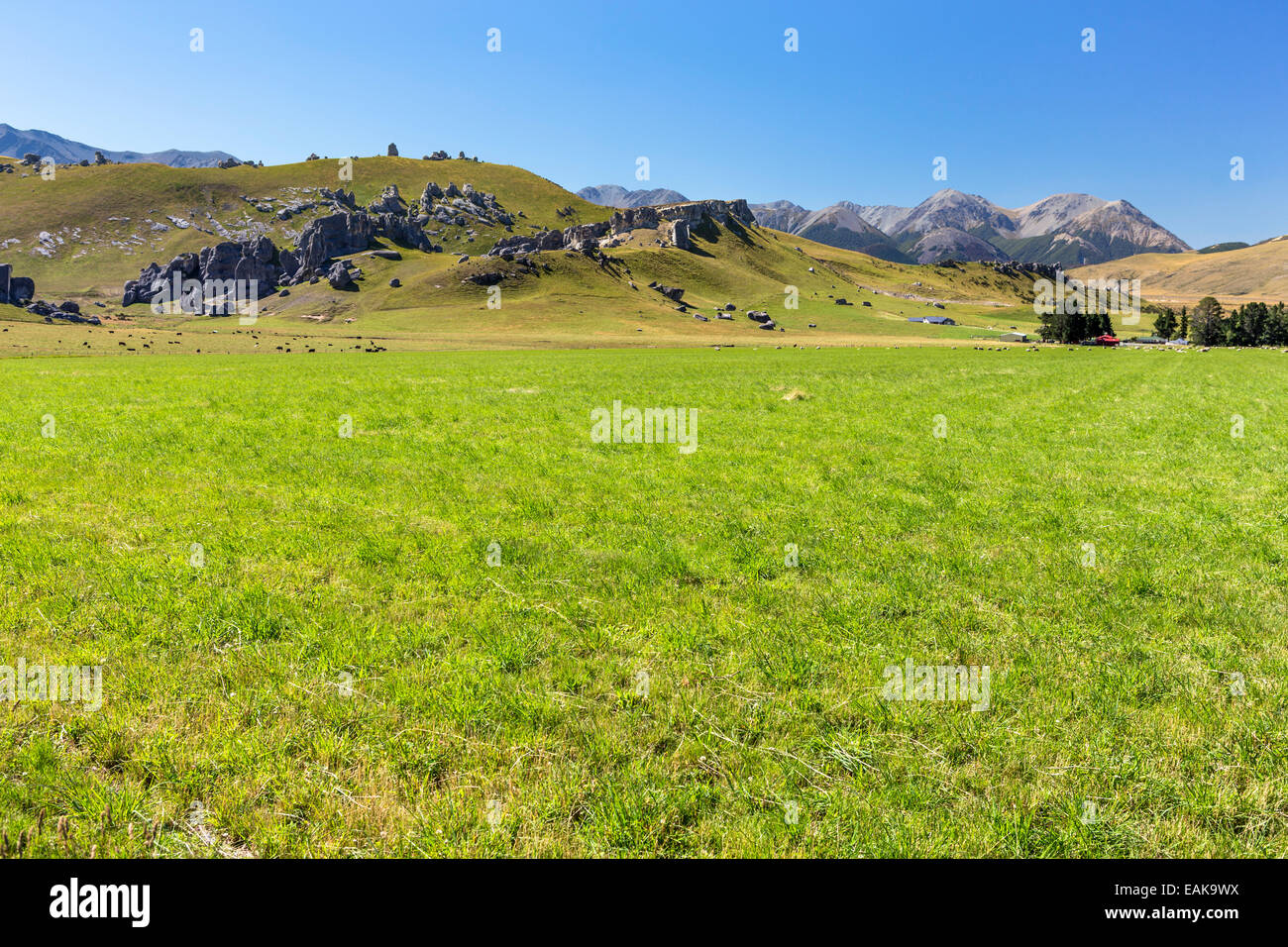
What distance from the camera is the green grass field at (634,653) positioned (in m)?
4.37

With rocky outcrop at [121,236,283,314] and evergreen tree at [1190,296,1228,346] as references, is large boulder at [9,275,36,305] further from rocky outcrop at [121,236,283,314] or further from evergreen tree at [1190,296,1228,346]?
evergreen tree at [1190,296,1228,346]

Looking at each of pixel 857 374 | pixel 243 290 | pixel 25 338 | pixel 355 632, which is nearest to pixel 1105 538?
pixel 355 632

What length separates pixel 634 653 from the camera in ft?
21.9

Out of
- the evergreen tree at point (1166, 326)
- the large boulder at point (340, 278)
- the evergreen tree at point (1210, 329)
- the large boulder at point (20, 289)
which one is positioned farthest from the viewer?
the large boulder at point (340, 278)

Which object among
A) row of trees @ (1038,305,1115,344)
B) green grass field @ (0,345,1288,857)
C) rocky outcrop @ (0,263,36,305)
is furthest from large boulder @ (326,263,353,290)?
green grass field @ (0,345,1288,857)

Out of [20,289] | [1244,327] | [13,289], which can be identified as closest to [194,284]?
[20,289]

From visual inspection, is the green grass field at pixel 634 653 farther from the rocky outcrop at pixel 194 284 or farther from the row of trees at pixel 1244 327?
the rocky outcrop at pixel 194 284

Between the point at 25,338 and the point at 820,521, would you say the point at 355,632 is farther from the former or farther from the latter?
the point at 25,338

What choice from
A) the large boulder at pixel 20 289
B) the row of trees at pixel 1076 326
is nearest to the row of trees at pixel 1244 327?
the row of trees at pixel 1076 326

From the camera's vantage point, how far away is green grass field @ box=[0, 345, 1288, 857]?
4367mm

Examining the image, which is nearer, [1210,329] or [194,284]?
[1210,329]

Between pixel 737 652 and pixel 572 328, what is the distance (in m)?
148

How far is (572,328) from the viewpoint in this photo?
488 ft

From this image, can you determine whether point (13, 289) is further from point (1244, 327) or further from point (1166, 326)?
point (1166, 326)
